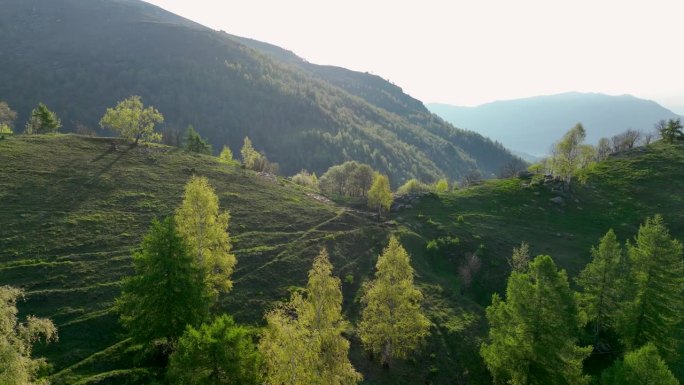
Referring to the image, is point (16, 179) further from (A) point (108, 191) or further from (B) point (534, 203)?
(B) point (534, 203)

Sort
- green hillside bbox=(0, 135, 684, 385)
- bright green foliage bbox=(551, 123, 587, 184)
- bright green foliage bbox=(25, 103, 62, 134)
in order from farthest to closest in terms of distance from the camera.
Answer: bright green foliage bbox=(25, 103, 62, 134) → bright green foliage bbox=(551, 123, 587, 184) → green hillside bbox=(0, 135, 684, 385)

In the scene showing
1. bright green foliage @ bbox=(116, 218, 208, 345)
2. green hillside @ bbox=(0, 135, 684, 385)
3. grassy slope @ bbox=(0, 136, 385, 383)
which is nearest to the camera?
bright green foliage @ bbox=(116, 218, 208, 345)

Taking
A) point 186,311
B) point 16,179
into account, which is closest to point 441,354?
point 186,311

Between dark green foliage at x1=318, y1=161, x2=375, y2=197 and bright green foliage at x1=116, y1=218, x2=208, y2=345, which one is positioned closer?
bright green foliage at x1=116, y1=218, x2=208, y2=345

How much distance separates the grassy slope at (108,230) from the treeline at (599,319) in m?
30.6

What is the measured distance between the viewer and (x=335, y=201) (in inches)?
4449

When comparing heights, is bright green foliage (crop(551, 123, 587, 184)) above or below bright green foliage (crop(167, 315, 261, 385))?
above

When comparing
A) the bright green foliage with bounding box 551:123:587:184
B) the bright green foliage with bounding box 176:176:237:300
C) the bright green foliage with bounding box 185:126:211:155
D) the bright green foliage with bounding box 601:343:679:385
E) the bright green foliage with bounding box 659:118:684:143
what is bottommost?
the bright green foliage with bounding box 185:126:211:155

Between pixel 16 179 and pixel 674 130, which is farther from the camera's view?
pixel 674 130

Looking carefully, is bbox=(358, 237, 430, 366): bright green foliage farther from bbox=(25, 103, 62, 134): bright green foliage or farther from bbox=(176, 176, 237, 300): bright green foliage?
bbox=(25, 103, 62, 134): bright green foliage

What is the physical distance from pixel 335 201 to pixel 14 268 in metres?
72.3

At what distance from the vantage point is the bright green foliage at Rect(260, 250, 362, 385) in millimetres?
28266

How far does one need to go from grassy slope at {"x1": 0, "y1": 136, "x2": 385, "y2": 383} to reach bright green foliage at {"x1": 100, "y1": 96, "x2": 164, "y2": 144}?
529cm

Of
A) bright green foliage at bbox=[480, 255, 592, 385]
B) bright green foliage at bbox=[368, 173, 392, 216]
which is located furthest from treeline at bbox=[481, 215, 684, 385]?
bright green foliage at bbox=[368, 173, 392, 216]
